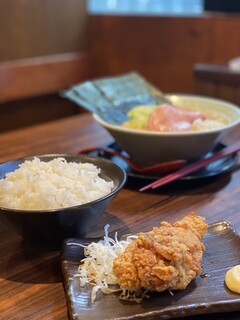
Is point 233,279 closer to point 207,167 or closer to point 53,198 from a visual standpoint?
point 53,198

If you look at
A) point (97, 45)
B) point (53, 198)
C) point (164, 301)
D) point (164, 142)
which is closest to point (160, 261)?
point (164, 301)

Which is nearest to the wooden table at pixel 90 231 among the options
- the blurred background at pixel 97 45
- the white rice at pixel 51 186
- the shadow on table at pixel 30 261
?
the shadow on table at pixel 30 261

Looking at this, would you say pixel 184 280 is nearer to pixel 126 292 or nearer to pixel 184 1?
pixel 126 292

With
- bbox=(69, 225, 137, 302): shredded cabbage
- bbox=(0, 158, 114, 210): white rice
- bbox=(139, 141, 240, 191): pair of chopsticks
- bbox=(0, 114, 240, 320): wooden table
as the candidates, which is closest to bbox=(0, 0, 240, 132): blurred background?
bbox=(0, 114, 240, 320): wooden table

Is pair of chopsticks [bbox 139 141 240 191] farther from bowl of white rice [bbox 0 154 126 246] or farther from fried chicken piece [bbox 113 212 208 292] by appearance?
fried chicken piece [bbox 113 212 208 292]

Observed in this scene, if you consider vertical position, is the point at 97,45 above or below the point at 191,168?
below

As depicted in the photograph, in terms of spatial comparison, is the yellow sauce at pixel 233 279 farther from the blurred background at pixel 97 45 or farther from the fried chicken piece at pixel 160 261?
the blurred background at pixel 97 45
